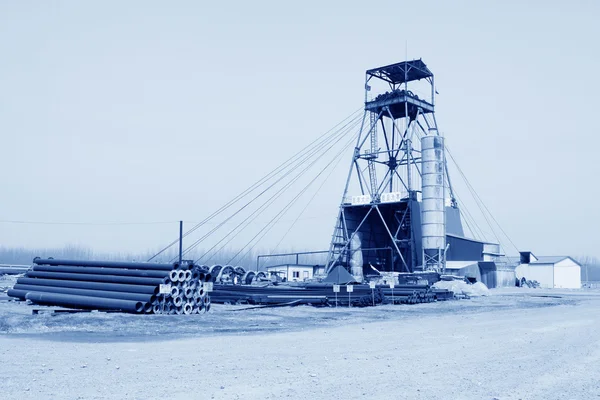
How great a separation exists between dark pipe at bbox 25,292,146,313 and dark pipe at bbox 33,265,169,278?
4.29 ft

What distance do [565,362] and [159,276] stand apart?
14.4 metres

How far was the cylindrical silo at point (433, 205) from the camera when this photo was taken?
46.2m

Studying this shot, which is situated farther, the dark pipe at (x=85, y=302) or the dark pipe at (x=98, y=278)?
the dark pipe at (x=98, y=278)

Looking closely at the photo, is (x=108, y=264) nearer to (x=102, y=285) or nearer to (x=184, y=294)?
(x=102, y=285)

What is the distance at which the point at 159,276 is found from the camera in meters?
21.6

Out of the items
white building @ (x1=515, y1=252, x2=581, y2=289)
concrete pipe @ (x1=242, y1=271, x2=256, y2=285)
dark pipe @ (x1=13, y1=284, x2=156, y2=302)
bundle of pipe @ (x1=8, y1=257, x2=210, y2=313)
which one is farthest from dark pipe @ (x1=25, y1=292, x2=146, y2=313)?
white building @ (x1=515, y1=252, x2=581, y2=289)

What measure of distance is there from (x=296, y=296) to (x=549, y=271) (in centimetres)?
5028

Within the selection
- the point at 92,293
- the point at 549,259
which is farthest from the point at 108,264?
the point at 549,259

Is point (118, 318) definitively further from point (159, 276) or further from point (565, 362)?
point (565, 362)

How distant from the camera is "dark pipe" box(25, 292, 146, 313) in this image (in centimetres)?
2069

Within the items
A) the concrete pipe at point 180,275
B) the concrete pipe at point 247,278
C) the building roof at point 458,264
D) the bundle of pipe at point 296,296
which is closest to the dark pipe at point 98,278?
the concrete pipe at point 180,275

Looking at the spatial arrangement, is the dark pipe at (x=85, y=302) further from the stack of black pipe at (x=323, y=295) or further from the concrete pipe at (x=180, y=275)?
the stack of black pipe at (x=323, y=295)

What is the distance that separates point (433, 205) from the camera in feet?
152

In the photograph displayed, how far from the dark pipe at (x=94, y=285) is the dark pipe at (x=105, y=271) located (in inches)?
19.9
